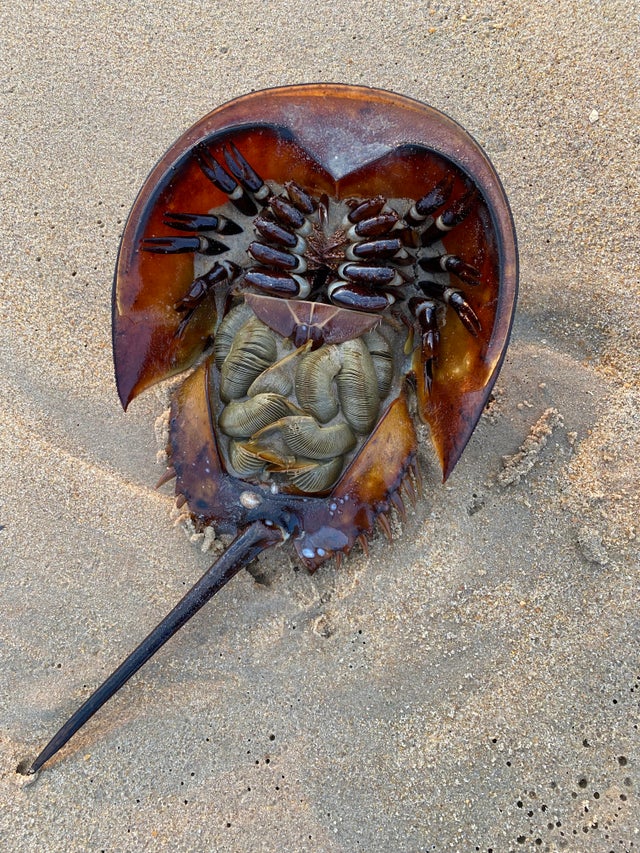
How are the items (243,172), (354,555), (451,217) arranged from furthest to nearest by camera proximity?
(354,555), (243,172), (451,217)

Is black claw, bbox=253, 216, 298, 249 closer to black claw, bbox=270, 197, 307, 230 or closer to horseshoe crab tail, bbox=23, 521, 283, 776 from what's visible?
black claw, bbox=270, 197, 307, 230

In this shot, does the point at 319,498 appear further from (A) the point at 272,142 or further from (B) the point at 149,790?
(B) the point at 149,790

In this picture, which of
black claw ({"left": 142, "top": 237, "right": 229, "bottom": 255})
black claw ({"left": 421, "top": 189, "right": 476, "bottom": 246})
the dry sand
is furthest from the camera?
the dry sand

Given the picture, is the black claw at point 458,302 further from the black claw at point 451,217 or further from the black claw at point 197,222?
the black claw at point 197,222

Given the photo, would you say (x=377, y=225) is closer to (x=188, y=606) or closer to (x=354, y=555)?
(x=354, y=555)

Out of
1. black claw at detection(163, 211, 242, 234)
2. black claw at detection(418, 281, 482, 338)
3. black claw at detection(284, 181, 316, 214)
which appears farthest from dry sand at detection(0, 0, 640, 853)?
black claw at detection(284, 181, 316, 214)

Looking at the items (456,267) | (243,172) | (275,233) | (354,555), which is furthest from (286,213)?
(354,555)

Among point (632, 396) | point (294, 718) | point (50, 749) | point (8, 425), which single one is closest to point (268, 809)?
point (294, 718)
